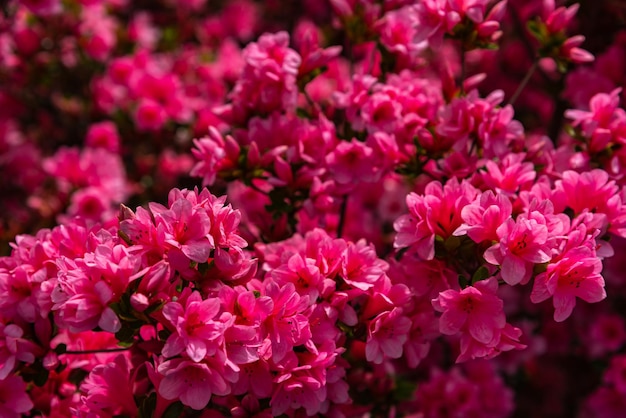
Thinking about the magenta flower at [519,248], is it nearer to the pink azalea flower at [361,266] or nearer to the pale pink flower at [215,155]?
the pink azalea flower at [361,266]

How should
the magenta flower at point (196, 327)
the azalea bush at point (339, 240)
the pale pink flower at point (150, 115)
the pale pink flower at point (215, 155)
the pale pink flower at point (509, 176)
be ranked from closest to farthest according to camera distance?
1. the magenta flower at point (196, 327)
2. the azalea bush at point (339, 240)
3. the pale pink flower at point (509, 176)
4. the pale pink flower at point (215, 155)
5. the pale pink flower at point (150, 115)

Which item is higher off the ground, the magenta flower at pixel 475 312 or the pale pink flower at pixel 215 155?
the pale pink flower at pixel 215 155

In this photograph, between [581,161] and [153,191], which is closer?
[581,161]

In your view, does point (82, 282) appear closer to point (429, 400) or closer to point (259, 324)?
point (259, 324)

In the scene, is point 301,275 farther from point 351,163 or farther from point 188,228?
point 351,163

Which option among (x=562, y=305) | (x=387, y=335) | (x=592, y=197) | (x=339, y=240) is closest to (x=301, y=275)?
(x=339, y=240)

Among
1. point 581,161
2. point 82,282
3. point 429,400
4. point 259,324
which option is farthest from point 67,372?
point 581,161

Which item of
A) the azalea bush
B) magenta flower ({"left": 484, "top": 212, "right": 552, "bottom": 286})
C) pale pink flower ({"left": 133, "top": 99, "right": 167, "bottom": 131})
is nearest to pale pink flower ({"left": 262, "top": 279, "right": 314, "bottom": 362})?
the azalea bush

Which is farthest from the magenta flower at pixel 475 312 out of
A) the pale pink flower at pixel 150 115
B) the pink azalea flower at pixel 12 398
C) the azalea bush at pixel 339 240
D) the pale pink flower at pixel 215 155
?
the pale pink flower at pixel 150 115

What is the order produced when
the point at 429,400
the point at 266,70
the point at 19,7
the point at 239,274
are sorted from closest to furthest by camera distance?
the point at 239,274
the point at 266,70
the point at 429,400
the point at 19,7
